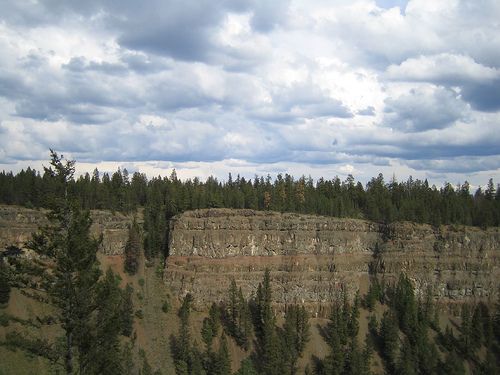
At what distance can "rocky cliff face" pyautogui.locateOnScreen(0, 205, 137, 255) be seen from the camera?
107 meters

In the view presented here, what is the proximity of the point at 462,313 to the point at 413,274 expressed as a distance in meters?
13.9

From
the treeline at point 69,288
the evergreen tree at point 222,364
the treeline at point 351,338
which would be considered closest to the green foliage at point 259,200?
the treeline at point 351,338

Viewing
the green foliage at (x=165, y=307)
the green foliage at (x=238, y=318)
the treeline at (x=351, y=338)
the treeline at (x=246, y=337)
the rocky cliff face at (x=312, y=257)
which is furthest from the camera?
the rocky cliff face at (x=312, y=257)

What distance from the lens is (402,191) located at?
159125 mm

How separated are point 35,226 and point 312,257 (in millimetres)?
65732

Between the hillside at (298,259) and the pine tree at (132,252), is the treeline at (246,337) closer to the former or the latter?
the hillside at (298,259)

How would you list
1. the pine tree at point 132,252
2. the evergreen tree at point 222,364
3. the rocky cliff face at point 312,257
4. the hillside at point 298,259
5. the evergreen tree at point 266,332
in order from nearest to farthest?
1. the evergreen tree at point 222,364
2. the evergreen tree at point 266,332
3. the hillside at point 298,259
4. the rocky cliff face at point 312,257
5. the pine tree at point 132,252

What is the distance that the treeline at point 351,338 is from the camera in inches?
3666

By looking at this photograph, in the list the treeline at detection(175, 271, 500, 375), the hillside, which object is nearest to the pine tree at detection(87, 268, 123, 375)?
the treeline at detection(175, 271, 500, 375)

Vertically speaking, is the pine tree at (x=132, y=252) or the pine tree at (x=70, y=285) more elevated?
the pine tree at (x=70, y=285)

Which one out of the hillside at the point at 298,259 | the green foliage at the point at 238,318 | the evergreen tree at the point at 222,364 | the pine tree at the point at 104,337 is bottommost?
the evergreen tree at the point at 222,364

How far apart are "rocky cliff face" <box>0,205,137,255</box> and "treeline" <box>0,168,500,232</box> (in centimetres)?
692

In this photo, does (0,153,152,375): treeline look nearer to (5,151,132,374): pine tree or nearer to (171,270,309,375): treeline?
(5,151,132,374): pine tree

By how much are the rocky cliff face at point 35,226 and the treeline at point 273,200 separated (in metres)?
6.92
